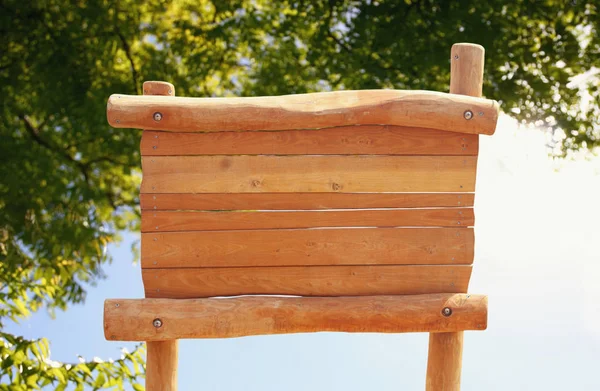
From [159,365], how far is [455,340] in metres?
1.62

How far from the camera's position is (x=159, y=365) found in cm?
398

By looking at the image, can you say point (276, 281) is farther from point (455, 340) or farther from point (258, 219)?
point (455, 340)

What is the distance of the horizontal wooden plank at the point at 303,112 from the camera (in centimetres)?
377

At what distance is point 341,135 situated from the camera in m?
3.80

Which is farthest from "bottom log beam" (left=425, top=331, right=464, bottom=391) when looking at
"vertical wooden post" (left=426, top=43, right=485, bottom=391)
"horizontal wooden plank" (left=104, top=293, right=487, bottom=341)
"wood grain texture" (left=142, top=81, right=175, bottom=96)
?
"wood grain texture" (left=142, top=81, right=175, bottom=96)

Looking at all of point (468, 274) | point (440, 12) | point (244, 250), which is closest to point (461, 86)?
point (468, 274)

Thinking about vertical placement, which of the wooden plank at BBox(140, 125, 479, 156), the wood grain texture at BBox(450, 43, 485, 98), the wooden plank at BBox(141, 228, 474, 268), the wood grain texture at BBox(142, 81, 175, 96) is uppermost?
the wood grain texture at BBox(450, 43, 485, 98)

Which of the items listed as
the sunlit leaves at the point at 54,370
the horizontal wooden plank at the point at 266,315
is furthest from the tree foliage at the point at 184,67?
the horizontal wooden plank at the point at 266,315

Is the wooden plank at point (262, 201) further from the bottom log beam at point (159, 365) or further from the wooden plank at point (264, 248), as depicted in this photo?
the bottom log beam at point (159, 365)

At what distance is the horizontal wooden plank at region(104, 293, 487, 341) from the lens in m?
3.77

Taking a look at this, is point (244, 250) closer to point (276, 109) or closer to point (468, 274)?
point (276, 109)

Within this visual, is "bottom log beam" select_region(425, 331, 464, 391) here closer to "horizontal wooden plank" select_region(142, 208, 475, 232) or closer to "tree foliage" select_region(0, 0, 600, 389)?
"horizontal wooden plank" select_region(142, 208, 475, 232)

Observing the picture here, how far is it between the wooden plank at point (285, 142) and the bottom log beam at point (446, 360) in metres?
1.04

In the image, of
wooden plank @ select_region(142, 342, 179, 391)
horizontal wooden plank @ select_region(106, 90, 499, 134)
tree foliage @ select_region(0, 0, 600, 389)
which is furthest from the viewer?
tree foliage @ select_region(0, 0, 600, 389)
